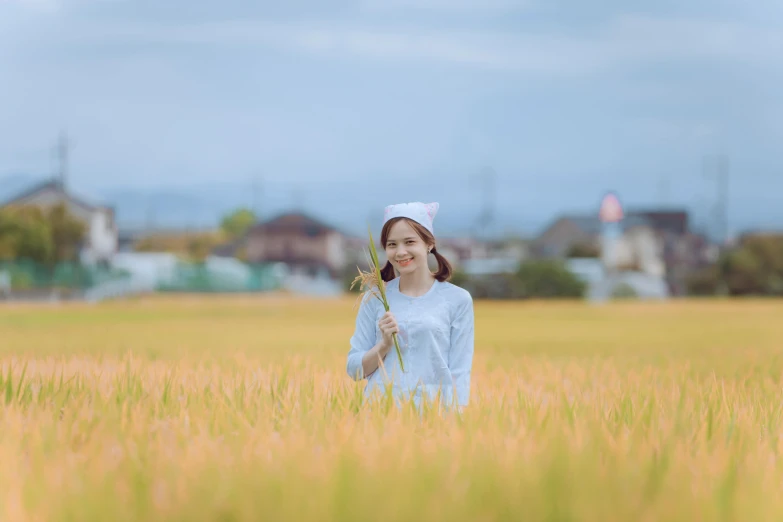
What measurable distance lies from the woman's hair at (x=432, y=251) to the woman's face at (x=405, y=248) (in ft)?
0.06

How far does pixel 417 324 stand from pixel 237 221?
8332 cm

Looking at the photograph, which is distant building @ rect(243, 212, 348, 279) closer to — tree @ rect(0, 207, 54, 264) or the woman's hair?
tree @ rect(0, 207, 54, 264)

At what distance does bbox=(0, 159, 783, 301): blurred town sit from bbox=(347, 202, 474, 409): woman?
16.6 meters

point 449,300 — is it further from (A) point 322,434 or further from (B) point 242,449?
(B) point 242,449

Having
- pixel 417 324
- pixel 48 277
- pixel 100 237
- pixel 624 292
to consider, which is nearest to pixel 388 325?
pixel 417 324

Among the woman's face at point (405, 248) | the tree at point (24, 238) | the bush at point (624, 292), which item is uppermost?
the woman's face at point (405, 248)

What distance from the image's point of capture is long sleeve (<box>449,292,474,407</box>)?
394 centimetres

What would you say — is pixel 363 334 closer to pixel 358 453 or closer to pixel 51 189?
pixel 358 453

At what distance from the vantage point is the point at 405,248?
12.4ft

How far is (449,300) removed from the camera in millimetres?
3957

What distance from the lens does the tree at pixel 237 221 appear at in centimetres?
8550

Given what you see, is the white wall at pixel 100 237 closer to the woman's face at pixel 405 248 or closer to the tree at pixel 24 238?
the tree at pixel 24 238

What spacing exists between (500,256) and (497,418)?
6814 cm

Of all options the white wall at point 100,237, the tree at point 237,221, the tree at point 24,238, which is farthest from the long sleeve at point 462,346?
the tree at point 237,221
